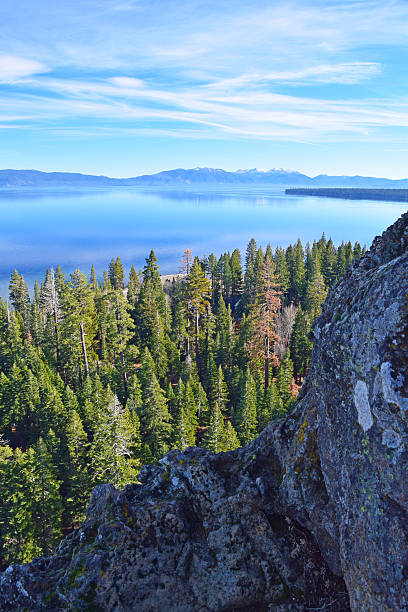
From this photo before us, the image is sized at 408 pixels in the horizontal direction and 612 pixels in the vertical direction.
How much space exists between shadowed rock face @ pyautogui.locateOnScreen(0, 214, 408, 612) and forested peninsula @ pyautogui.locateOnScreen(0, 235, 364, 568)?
51.4 ft

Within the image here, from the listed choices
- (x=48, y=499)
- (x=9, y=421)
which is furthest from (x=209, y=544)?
(x=9, y=421)

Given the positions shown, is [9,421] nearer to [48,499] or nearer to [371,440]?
[48,499]

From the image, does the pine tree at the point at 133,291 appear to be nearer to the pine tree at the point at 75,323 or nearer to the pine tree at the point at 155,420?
the pine tree at the point at 75,323

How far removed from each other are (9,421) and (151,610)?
118 feet

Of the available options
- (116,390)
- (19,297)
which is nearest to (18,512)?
(116,390)

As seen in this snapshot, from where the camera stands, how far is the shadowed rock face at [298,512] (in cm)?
492

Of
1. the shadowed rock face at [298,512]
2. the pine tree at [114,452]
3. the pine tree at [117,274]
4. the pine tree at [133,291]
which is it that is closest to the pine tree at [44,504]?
the pine tree at [114,452]

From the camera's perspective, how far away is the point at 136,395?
35875mm

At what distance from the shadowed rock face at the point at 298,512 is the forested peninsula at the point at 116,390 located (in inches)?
617

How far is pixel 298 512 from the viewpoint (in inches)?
266

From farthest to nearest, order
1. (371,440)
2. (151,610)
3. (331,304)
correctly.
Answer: (331,304) < (151,610) < (371,440)

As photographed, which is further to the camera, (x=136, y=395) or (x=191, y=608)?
(x=136, y=395)

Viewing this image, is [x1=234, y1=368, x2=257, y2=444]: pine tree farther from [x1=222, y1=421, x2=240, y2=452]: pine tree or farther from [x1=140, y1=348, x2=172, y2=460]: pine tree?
[x1=140, y1=348, x2=172, y2=460]: pine tree

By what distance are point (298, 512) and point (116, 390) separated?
34813mm
